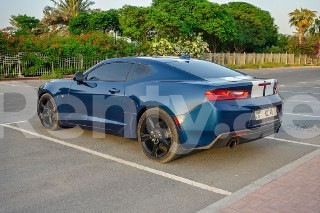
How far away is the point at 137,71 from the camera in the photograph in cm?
575

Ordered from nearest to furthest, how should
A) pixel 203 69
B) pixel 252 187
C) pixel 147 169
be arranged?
1. pixel 252 187
2. pixel 147 169
3. pixel 203 69

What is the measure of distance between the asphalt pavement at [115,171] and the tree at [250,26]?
56.3m

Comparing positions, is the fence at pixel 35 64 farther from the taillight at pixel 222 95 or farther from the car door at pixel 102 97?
the taillight at pixel 222 95

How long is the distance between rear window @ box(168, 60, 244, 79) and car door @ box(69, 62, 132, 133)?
85 centimetres

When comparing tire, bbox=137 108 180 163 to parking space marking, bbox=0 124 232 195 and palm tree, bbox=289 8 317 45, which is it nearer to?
parking space marking, bbox=0 124 232 195

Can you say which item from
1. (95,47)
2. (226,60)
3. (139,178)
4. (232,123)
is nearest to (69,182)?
(139,178)

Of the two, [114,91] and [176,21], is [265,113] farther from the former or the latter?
[176,21]

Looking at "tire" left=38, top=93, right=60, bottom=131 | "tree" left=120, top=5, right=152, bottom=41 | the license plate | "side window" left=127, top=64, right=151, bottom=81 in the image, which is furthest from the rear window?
"tree" left=120, top=5, right=152, bottom=41

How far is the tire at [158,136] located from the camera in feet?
16.6

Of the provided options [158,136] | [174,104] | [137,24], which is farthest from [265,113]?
[137,24]

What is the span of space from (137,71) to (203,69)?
0.99m

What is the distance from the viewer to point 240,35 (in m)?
60.4

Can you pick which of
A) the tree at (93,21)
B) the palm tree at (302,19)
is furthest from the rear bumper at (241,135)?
the palm tree at (302,19)

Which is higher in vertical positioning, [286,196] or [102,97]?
[102,97]
